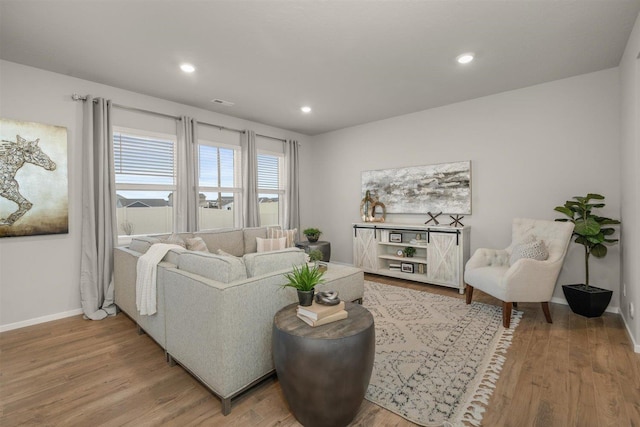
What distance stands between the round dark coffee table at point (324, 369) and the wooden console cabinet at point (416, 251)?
2.84 m

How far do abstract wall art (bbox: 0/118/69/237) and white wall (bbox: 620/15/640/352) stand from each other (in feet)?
17.3

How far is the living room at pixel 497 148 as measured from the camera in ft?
9.35

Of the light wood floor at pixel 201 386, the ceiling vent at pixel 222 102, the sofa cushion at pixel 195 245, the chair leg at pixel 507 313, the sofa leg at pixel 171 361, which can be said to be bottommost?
the light wood floor at pixel 201 386

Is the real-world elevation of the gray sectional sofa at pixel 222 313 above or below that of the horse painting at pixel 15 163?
below

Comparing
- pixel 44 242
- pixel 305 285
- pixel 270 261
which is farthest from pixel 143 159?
pixel 305 285

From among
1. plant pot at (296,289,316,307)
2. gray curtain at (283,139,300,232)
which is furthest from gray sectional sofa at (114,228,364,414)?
gray curtain at (283,139,300,232)

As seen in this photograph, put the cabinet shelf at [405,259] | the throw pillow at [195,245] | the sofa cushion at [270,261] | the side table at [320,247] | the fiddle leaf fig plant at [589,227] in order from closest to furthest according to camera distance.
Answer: the sofa cushion at [270,261] → the fiddle leaf fig plant at [589,227] → the throw pillow at [195,245] → the cabinet shelf at [405,259] → the side table at [320,247]

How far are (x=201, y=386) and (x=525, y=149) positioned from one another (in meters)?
4.27

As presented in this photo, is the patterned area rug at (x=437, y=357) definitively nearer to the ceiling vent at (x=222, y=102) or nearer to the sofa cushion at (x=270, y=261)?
the sofa cushion at (x=270, y=261)

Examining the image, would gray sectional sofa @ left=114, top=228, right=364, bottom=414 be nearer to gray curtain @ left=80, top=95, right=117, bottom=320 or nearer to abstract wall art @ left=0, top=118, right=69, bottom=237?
gray curtain @ left=80, top=95, right=117, bottom=320

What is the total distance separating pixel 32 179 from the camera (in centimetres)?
302

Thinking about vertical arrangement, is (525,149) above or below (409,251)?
above

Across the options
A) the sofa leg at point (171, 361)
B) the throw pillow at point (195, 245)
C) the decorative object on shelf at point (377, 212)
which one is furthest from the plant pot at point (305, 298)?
the decorative object on shelf at point (377, 212)

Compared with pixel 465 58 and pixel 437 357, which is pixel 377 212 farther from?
pixel 437 357
